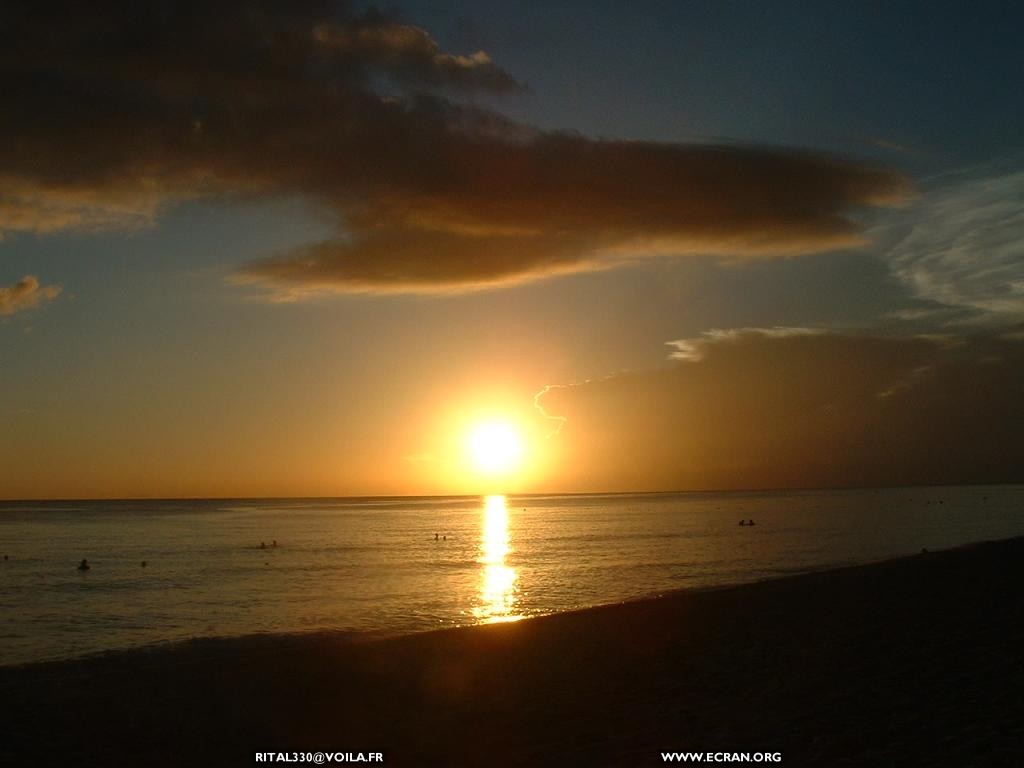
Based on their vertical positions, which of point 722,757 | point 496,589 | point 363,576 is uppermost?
point 363,576

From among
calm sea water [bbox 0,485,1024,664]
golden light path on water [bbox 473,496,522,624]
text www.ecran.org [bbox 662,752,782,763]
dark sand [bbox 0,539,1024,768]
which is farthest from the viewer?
golden light path on water [bbox 473,496,522,624]

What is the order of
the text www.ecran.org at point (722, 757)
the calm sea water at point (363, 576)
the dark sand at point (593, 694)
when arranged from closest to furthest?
the text www.ecran.org at point (722, 757) → the dark sand at point (593, 694) → the calm sea water at point (363, 576)

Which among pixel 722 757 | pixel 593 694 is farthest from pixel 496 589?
pixel 722 757

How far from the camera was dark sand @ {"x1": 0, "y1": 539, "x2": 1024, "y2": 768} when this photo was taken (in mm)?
11719

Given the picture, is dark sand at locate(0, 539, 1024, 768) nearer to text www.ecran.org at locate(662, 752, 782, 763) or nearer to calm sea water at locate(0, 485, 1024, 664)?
text www.ecran.org at locate(662, 752, 782, 763)

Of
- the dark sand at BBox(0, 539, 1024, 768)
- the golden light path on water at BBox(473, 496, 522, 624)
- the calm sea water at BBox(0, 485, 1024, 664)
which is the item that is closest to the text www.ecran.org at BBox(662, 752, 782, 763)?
the dark sand at BBox(0, 539, 1024, 768)

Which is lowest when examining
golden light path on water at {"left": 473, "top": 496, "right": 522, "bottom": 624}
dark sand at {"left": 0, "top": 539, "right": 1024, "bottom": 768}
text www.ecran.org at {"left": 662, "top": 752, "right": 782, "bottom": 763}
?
text www.ecran.org at {"left": 662, "top": 752, "right": 782, "bottom": 763}

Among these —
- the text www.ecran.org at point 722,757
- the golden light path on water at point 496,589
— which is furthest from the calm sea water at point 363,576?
the text www.ecran.org at point 722,757

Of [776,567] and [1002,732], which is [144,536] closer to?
[776,567]

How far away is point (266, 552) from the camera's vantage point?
76.2 meters

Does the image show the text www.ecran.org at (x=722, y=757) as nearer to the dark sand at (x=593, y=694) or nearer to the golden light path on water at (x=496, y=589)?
the dark sand at (x=593, y=694)

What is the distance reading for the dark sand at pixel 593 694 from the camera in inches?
461

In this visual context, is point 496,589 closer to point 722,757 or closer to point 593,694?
point 593,694

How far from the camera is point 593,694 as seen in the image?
608 inches
